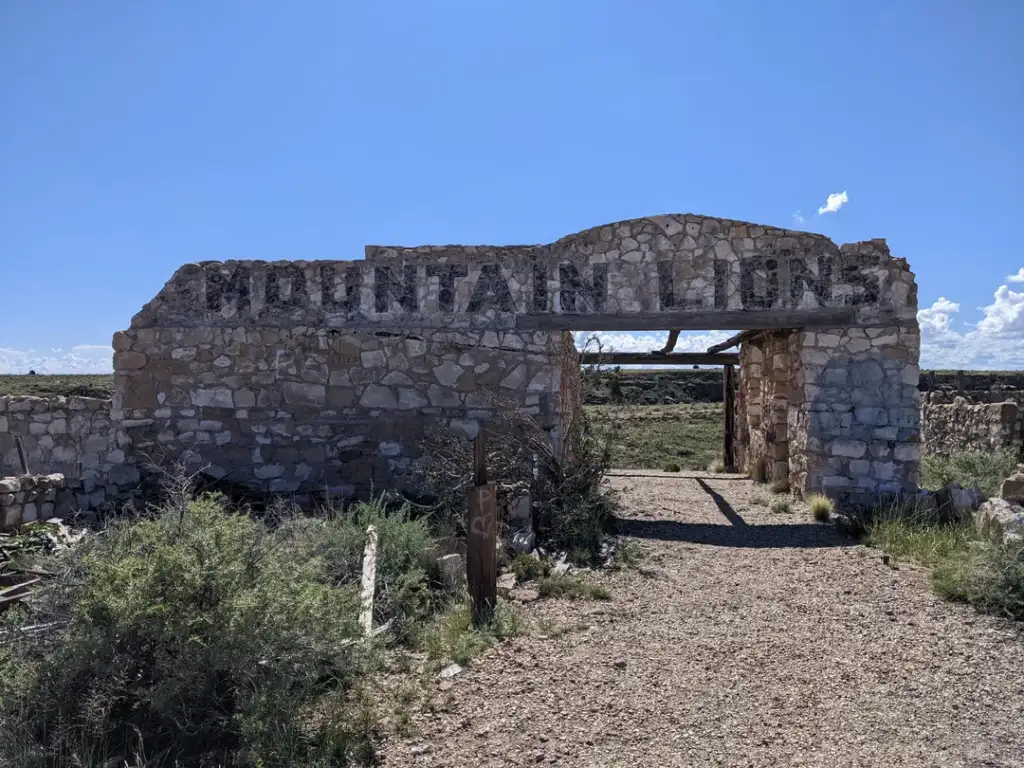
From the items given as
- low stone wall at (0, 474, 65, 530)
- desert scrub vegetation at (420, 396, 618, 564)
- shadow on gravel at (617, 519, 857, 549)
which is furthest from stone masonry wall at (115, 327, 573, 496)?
low stone wall at (0, 474, 65, 530)

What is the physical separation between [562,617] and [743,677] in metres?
1.52

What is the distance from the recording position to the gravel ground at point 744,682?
3.77 m

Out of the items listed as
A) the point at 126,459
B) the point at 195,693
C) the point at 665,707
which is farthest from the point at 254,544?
the point at 126,459

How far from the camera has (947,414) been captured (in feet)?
55.8

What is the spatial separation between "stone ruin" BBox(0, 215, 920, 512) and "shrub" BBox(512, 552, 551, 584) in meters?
2.78

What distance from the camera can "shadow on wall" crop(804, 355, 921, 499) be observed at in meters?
9.42

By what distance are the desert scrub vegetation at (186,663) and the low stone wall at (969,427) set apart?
1358cm

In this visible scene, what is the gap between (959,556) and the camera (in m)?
6.59

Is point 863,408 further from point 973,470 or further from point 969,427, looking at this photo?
point 969,427

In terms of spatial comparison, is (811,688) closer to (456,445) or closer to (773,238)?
(456,445)

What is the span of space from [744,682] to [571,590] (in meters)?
2.00

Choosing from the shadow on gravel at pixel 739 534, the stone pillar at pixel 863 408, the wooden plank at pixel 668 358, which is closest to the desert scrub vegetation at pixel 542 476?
the shadow on gravel at pixel 739 534

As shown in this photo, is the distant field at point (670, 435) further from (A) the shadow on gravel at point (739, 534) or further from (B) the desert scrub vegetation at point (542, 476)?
(A) the shadow on gravel at point (739, 534)

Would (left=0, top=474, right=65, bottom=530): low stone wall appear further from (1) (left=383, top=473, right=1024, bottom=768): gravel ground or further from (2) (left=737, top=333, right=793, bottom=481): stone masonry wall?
(2) (left=737, top=333, right=793, bottom=481): stone masonry wall
